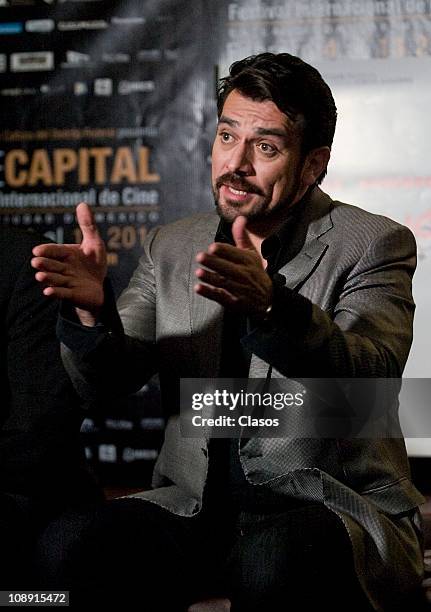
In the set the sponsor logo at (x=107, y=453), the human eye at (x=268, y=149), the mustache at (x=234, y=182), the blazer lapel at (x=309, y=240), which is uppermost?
the human eye at (x=268, y=149)

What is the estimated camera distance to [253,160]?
159 cm

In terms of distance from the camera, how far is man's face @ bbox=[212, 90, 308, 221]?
1.58 m

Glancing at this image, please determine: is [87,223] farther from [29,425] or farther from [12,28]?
[12,28]

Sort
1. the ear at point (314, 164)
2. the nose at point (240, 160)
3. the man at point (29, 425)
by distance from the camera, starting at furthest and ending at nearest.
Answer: the ear at point (314, 164), the nose at point (240, 160), the man at point (29, 425)

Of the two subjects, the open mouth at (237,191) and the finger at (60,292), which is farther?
the open mouth at (237,191)

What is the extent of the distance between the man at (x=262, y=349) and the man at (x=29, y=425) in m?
0.08

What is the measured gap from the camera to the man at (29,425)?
1.46 m

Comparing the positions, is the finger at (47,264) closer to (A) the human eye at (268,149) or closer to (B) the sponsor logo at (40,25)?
(A) the human eye at (268,149)

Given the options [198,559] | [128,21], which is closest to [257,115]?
[198,559]

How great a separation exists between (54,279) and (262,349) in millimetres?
333

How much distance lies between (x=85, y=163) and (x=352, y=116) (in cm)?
79

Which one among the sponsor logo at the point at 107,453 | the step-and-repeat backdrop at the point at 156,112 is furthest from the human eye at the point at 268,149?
the sponsor logo at the point at 107,453

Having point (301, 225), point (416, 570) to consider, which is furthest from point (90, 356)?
point (416, 570)

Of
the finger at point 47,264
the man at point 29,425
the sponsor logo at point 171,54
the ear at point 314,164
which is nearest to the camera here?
the finger at point 47,264
